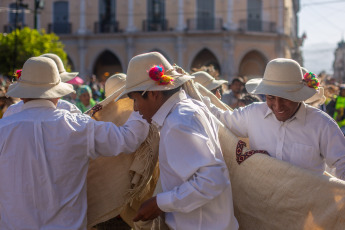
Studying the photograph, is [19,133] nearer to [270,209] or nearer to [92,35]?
[270,209]

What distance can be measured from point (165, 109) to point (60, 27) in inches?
1301

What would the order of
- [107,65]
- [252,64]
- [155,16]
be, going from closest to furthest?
[155,16] → [252,64] → [107,65]

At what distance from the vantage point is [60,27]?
3450cm

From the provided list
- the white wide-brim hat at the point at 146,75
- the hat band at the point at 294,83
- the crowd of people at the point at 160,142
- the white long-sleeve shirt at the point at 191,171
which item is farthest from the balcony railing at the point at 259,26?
the white long-sleeve shirt at the point at 191,171

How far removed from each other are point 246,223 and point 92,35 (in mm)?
31535

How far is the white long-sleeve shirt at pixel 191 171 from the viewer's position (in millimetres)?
2771

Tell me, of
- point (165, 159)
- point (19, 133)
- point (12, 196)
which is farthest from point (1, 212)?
point (165, 159)

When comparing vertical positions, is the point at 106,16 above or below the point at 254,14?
below

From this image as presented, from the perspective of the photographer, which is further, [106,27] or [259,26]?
[106,27]

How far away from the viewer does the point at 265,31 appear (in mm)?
33188

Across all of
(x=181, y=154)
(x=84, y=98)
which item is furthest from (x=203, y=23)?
(x=181, y=154)

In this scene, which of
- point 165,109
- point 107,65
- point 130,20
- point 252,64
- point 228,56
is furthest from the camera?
point 107,65

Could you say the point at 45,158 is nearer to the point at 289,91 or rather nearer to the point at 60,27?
the point at 289,91

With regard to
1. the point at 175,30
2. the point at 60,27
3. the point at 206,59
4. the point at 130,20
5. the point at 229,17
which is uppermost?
the point at 229,17
